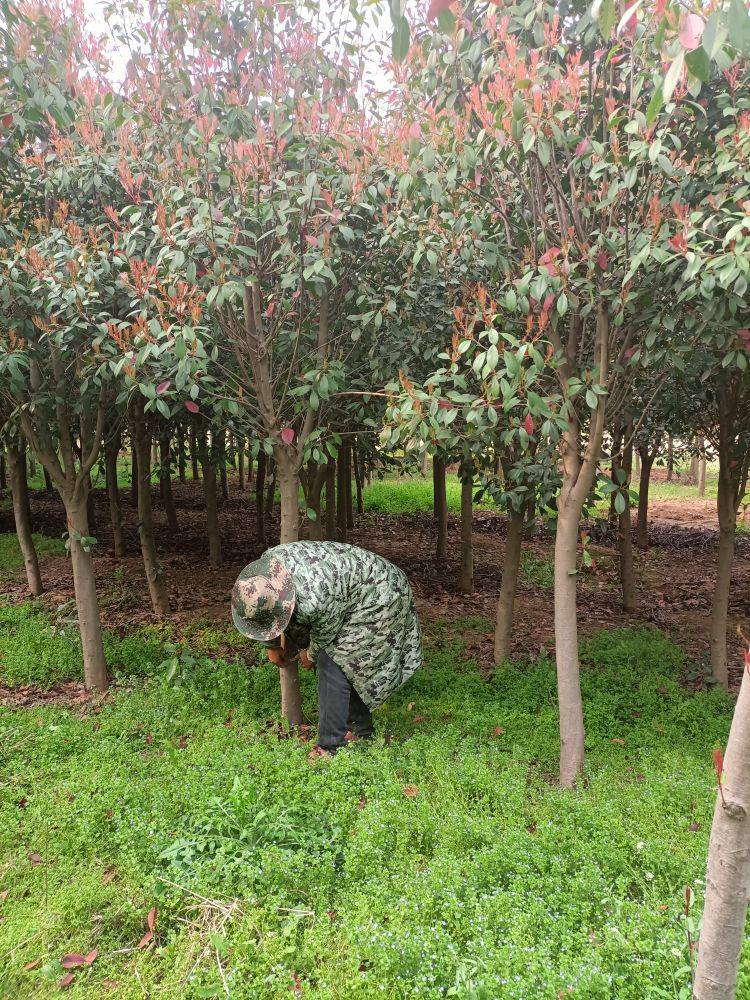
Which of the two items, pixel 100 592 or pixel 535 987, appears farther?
pixel 100 592

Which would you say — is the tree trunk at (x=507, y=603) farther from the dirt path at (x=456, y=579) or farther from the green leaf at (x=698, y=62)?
the green leaf at (x=698, y=62)

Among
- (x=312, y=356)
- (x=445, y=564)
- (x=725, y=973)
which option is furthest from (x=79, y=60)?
(x=445, y=564)

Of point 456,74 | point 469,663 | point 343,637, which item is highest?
point 456,74

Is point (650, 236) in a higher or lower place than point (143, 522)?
higher

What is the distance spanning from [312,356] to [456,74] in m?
1.87

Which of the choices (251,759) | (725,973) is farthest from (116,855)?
(725,973)

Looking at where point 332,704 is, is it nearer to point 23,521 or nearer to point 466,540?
point 466,540

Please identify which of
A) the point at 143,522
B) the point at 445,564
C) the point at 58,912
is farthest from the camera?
the point at 445,564

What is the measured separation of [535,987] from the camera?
2.18m

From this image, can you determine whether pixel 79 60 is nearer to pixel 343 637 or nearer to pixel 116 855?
pixel 343 637

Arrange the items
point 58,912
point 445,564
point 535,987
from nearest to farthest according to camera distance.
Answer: point 535,987 < point 58,912 < point 445,564

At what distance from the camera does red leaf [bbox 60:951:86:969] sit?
262 centimetres

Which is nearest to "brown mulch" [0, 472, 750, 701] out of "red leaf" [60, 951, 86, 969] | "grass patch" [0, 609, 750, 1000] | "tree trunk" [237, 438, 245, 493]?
"tree trunk" [237, 438, 245, 493]

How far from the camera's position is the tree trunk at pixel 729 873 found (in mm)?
1256
